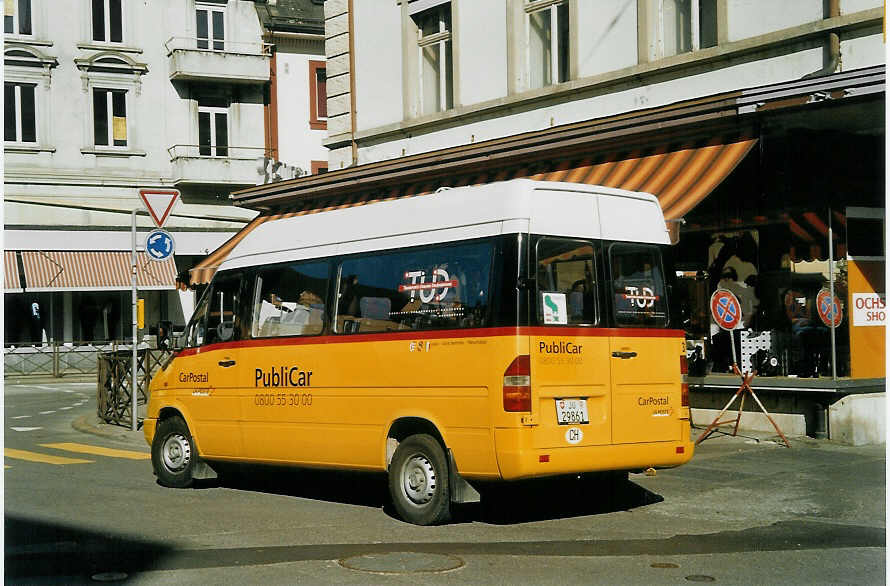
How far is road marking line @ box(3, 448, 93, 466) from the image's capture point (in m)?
15.0

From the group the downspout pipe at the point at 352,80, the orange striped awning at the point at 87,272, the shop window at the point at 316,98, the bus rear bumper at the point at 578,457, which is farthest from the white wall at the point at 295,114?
the bus rear bumper at the point at 578,457

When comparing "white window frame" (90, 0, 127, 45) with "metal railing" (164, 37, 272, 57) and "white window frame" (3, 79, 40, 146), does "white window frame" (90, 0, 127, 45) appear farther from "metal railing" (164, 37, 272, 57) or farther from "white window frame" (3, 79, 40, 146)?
"white window frame" (3, 79, 40, 146)

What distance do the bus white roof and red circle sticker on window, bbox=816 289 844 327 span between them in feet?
18.2

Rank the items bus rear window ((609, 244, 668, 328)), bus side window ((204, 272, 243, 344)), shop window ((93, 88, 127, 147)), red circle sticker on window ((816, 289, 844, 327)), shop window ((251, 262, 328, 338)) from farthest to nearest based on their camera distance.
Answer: shop window ((93, 88, 127, 147)) → red circle sticker on window ((816, 289, 844, 327)) → bus side window ((204, 272, 243, 344)) → shop window ((251, 262, 328, 338)) → bus rear window ((609, 244, 668, 328))

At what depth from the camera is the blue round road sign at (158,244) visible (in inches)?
720

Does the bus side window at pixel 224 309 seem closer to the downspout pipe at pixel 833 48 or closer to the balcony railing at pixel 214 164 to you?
the downspout pipe at pixel 833 48

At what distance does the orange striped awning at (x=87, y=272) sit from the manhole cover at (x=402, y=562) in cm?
3086

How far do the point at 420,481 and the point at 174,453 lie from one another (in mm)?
3740

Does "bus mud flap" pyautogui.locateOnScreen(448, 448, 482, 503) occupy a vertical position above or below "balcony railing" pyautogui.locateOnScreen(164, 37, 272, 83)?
below

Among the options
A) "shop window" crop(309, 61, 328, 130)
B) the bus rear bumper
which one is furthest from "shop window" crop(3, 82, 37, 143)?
the bus rear bumper

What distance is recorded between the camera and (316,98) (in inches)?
1762

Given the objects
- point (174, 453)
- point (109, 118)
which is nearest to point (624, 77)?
point (174, 453)

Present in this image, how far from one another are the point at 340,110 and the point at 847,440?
1197 centimetres

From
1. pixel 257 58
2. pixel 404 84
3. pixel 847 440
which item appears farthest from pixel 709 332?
pixel 257 58
